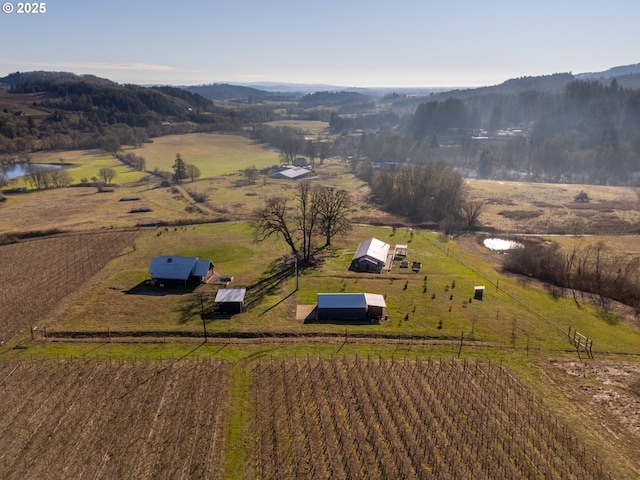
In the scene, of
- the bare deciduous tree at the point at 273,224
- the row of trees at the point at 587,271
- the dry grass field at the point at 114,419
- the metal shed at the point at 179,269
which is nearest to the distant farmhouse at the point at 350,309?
the dry grass field at the point at 114,419

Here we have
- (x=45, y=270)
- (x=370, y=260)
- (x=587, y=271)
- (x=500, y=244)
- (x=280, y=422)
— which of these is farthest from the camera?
(x=500, y=244)

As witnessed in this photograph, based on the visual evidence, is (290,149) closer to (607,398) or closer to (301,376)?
(301,376)

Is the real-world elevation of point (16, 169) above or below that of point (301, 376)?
above

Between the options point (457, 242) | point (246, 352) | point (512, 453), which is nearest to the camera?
point (512, 453)

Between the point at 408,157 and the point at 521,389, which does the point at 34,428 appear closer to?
the point at 521,389

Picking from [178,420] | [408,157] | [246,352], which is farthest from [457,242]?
[408,157]

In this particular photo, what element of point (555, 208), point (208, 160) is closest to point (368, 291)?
point (555, 208)

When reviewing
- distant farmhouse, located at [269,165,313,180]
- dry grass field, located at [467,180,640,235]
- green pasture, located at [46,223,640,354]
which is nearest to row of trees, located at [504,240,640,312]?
green pasture, located at [46,223,640,354]
